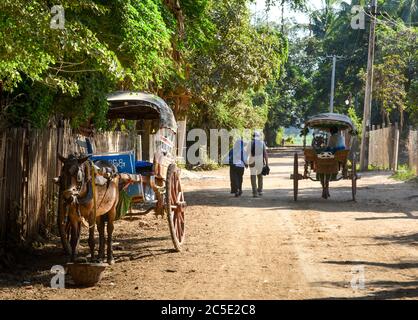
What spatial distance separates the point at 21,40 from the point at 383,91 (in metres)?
36.9

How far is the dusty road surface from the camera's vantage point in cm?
873

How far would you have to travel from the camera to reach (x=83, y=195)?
9.38 meters

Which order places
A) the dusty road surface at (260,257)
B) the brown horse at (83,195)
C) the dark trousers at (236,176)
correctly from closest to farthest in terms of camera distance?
the dusty road surface at (260,257), the brown horse at (83,195), the dark trousers at (236,176)

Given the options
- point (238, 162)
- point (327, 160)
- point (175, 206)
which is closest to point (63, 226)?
point (175, 206)

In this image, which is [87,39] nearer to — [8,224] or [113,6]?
[113,6]

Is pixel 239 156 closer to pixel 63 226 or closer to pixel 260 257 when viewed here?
pixel 260 257

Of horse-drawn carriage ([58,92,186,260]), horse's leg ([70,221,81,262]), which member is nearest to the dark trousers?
horse-drawn carriage ([58,92,186,260])

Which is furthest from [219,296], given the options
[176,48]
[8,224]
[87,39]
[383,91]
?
[383,91]

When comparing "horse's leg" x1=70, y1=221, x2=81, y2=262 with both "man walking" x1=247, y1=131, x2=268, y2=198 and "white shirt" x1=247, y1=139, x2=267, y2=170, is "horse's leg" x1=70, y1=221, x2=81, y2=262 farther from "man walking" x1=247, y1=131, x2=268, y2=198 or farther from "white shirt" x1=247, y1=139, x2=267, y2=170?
"white shirt" x1=247, y1=139, x2=267, y2=170

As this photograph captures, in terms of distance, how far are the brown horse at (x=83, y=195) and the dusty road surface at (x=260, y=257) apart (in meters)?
0.80

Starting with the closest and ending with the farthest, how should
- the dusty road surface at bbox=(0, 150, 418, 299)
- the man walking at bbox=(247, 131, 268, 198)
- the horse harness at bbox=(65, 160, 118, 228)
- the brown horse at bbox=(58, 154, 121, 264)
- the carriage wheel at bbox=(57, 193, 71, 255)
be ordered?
1. the dusty road surface at bbox=(0, 150, 418, 299)
2. the brown horse at bbox=(58, 154, 121, 264)
3. the horse harness at bbox=(65, 160, 118, 228)
4. the carriage wheel at bbox=(57, 193, 71, 255)
5. the man walking at bbox=(247, 131, 268, 198)

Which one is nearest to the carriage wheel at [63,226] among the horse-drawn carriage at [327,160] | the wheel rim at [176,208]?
the wheel rim at [176,208]

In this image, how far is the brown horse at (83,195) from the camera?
29.8ft

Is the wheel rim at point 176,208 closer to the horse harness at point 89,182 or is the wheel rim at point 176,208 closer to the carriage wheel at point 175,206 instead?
the carriage wheel at point 175,206
